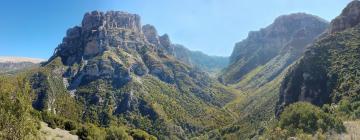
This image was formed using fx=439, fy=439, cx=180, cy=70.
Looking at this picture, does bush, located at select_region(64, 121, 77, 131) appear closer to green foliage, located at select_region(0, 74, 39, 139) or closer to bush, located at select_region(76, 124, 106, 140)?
bush, located at select_region(76, 124, 106, 140)

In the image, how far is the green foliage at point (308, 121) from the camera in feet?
389

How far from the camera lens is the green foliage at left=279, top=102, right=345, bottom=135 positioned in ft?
389

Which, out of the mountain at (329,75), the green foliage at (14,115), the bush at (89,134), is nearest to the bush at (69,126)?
the bush at (89,134)

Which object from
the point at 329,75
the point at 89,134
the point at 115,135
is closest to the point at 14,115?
the point at 89,134

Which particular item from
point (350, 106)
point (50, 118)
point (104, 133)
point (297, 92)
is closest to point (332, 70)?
point (297, 92)

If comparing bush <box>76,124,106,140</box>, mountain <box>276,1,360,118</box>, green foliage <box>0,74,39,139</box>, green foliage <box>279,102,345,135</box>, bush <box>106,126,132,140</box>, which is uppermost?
mountain <box>276,1,360,118</box>

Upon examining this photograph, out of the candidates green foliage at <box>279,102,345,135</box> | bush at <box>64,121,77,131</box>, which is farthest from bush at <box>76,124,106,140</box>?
green foliage at <box>279,102,345,135</box>

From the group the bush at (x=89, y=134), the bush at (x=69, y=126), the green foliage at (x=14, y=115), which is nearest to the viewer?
the green foliage at (x=14, y=115)

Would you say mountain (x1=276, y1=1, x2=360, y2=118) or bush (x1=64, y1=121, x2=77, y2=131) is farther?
mountain (x1=276, y1=1, x2=360, y2=118)

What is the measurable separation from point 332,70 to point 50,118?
370ft

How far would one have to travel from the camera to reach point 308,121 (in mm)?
124188

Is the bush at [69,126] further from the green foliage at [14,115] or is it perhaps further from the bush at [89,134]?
the green foliage at [14,115]

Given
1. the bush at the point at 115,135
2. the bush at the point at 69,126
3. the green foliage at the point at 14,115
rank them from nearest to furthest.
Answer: the green foliage at the point at 14,115
the bush at the point at 69,126
the bush at the point at 115,135

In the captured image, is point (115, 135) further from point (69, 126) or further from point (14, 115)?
point (14, 115)
